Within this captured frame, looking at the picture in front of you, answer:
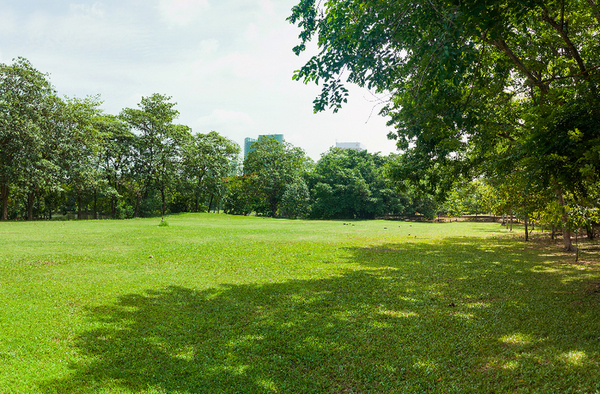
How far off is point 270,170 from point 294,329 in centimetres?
5009

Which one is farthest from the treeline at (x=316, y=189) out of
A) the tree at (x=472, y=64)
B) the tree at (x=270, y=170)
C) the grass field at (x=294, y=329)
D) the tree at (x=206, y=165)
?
the grass field at (x=294, y=329)

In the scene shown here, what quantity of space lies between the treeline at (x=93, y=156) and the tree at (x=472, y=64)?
33706mm

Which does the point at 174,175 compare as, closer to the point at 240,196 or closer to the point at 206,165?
the point at 206,165

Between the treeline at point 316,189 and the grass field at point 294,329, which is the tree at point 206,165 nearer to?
the treeline at point 316,189

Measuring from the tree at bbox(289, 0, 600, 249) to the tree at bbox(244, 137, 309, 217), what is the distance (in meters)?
41.9

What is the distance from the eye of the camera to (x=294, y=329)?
16.8ft

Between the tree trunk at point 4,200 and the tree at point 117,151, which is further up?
the tree at point 117,151

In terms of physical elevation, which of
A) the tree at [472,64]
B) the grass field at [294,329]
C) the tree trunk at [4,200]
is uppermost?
the tree at [472,64]

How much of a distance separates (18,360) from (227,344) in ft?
8.01

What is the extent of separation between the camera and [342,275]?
29.9 ft

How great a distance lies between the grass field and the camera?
3.64m

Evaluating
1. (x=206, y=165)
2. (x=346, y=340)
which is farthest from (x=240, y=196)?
(x=346, y=340)

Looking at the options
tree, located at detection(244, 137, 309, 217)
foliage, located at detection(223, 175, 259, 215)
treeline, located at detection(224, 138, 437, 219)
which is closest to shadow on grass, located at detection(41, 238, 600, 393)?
treeline, located at detection(224, 138, 437, 219)

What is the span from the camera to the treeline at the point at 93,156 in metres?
30.8
